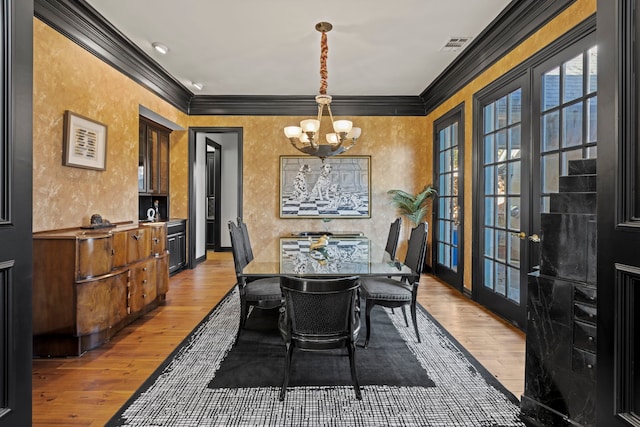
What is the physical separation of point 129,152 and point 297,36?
92.9 inches

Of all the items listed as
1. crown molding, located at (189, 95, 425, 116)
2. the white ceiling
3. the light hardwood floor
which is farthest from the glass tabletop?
crown molding, located at (189, 95, 425, 116)

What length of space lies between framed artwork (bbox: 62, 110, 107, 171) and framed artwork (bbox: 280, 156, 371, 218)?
2.89 m

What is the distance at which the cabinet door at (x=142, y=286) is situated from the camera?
339cm

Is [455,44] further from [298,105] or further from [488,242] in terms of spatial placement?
[298,105]

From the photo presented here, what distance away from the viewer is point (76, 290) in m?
2.74

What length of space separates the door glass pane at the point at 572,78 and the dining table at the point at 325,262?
5.80 feet

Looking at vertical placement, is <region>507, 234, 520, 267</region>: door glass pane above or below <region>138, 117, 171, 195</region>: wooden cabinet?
below

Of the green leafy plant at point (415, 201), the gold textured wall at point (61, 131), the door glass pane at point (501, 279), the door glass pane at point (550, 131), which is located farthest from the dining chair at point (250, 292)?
the green leafy plant at point (415, 201)

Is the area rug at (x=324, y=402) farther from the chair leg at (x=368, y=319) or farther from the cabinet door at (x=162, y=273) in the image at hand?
the cabinet door at (x=162, y=273)

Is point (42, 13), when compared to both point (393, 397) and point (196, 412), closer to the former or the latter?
point (196, 412)

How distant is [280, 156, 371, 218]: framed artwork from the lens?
6.19m

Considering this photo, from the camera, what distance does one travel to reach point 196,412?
6.70 feet

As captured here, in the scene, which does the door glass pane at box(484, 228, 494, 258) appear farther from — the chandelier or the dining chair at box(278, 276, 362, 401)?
the dining chair at box(278, 276, 362, 401)

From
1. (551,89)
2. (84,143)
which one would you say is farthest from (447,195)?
(84,143)
